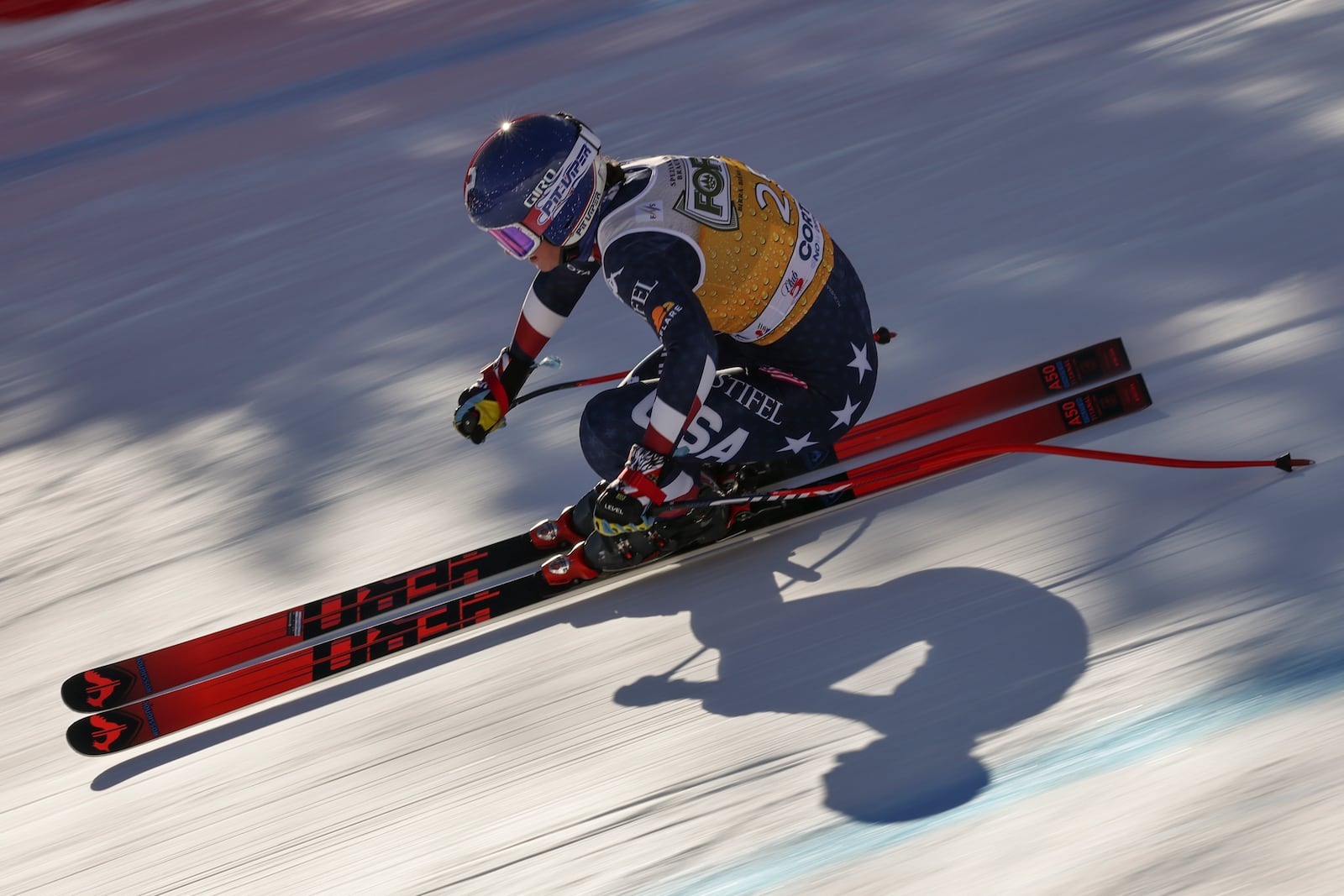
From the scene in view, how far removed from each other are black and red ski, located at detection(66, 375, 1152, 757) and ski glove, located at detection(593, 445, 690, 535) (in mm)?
383

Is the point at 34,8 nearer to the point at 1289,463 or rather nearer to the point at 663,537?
the point at 663,537

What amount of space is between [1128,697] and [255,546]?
2625 mm

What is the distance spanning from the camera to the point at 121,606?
3531mm

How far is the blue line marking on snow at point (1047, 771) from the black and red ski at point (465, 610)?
1000mm

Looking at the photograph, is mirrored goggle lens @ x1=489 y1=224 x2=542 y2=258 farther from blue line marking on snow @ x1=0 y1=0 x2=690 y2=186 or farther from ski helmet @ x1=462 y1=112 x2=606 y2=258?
blue line marking on snow @ x1=0 y1=0 x2=690 y2=186

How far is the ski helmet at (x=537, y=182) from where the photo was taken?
2754 millimetres

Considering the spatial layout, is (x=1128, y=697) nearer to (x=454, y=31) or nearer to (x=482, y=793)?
(x=482, y=793)

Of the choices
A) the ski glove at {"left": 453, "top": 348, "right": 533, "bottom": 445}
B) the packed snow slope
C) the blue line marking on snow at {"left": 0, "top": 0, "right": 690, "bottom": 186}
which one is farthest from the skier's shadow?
the blue line marking on snow at {"left": 0, "top": 0, "right": 690, "bottom": 186}

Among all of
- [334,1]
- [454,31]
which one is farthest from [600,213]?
[334,1]

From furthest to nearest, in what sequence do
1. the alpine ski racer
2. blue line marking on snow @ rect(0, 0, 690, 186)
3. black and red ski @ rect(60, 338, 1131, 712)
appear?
1. blue line marking on snow @ rect(0, 0, 690, 186)
2. black and red ski @ rect(60, 338, 1131, 712)
3. the alpine ski racer

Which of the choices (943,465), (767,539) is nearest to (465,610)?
(767,539)

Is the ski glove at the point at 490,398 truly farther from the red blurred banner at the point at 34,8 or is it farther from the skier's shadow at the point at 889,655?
the red blurred banner at the point at 34,8

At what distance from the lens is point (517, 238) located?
2846mm

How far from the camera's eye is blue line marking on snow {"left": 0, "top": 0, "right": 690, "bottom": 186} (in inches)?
286
